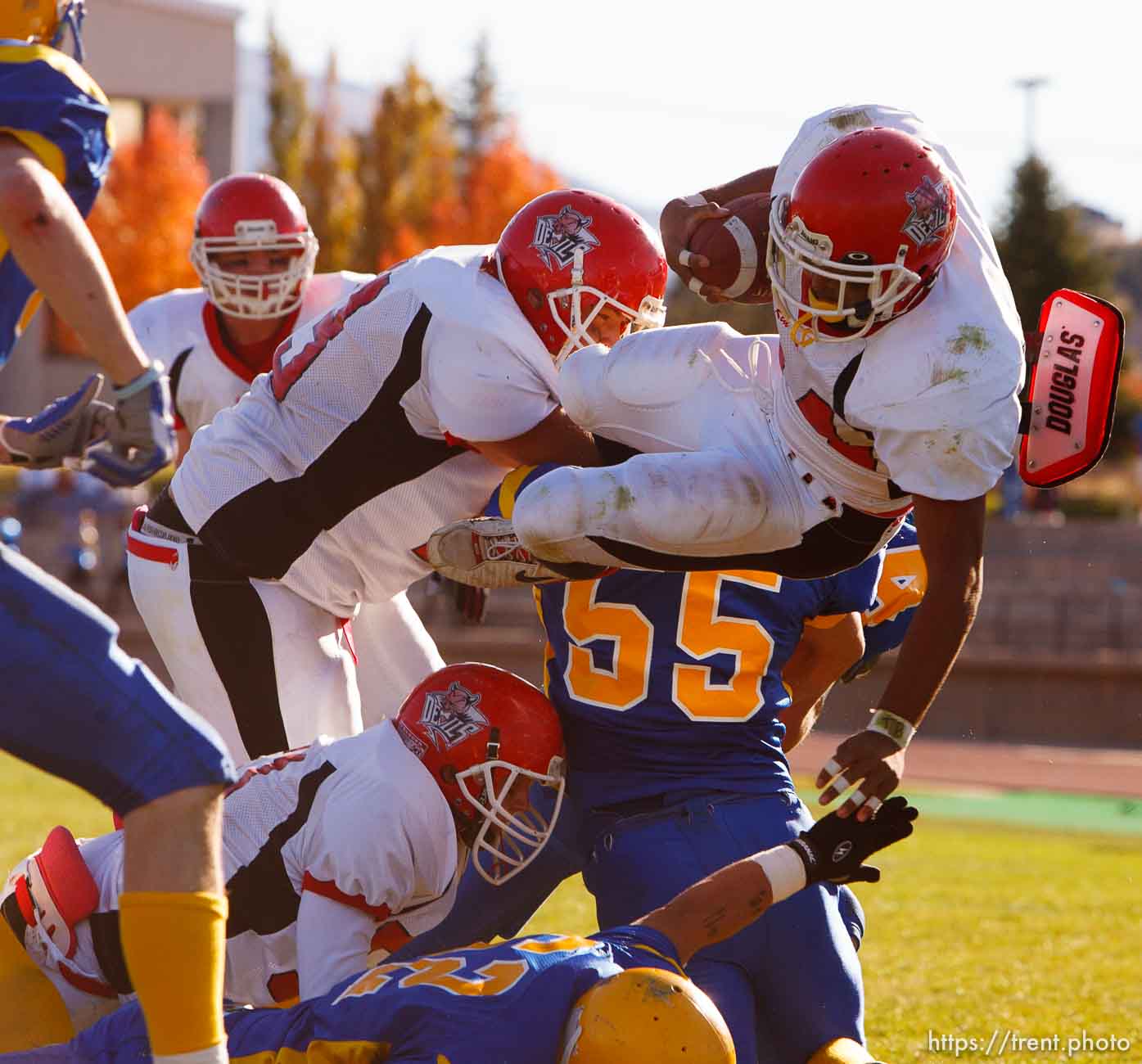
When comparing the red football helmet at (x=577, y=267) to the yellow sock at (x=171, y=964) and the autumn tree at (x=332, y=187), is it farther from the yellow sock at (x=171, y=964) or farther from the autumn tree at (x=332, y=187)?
the autumn tree at (x=332, y=187)

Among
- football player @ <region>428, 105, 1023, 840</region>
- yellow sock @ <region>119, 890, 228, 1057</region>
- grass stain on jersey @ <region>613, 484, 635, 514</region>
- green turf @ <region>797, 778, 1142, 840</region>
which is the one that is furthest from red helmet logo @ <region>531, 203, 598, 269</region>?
green turf @ <region>797, 778, 1142, 840</region>

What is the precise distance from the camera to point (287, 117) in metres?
32.5

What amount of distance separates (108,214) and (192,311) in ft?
81.4

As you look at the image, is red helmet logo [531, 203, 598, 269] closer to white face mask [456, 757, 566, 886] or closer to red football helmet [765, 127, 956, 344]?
red football helmet [765, 127, 956, 344]

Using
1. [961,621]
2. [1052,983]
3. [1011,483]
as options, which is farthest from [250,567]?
[1011,483]

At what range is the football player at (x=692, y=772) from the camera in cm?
320

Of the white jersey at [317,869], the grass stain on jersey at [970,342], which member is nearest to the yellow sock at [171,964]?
the white jersey at [317,869]

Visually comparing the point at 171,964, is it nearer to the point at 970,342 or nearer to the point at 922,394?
the point at 922,394

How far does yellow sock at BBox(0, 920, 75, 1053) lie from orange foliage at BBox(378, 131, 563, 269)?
25.9 metres

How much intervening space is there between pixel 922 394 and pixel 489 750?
109cm


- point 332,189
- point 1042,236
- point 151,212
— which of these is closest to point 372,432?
point 151,212

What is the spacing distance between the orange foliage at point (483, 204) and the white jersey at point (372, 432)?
25174mm

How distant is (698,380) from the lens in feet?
10.7

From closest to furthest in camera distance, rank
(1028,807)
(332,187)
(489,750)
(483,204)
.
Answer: (489,750), (1028,807), (483,204), (332,187)
